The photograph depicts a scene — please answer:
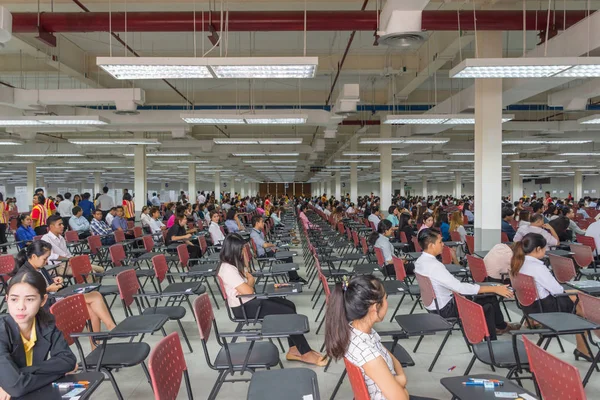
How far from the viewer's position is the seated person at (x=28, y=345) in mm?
2328

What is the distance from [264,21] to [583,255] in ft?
18.1

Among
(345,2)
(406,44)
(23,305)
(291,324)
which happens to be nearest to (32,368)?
(23,305)

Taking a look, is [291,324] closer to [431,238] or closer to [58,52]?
[431,238]

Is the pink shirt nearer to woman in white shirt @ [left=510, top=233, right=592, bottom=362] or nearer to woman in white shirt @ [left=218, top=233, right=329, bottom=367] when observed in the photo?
woman in white shirt @ [left=218, top=233, right=329, bottom=367]

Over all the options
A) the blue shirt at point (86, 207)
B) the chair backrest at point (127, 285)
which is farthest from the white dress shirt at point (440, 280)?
the blue shirt at point (86, 207)

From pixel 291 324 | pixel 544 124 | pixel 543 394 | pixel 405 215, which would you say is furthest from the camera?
pixel 544 124

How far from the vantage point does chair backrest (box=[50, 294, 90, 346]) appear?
3226 millimetres

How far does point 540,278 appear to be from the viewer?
13.8 feet

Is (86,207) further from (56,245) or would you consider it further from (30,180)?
(30,180)


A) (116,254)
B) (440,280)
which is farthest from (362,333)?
(116,254)

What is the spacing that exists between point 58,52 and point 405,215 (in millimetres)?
7386

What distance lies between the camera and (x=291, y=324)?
11.4 feet

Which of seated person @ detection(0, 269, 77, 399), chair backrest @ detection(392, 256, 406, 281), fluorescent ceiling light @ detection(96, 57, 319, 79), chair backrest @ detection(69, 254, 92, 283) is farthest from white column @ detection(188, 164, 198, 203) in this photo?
seated person @ detection(0, 269, 77, 399)

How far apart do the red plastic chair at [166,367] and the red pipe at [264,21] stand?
4757mm
